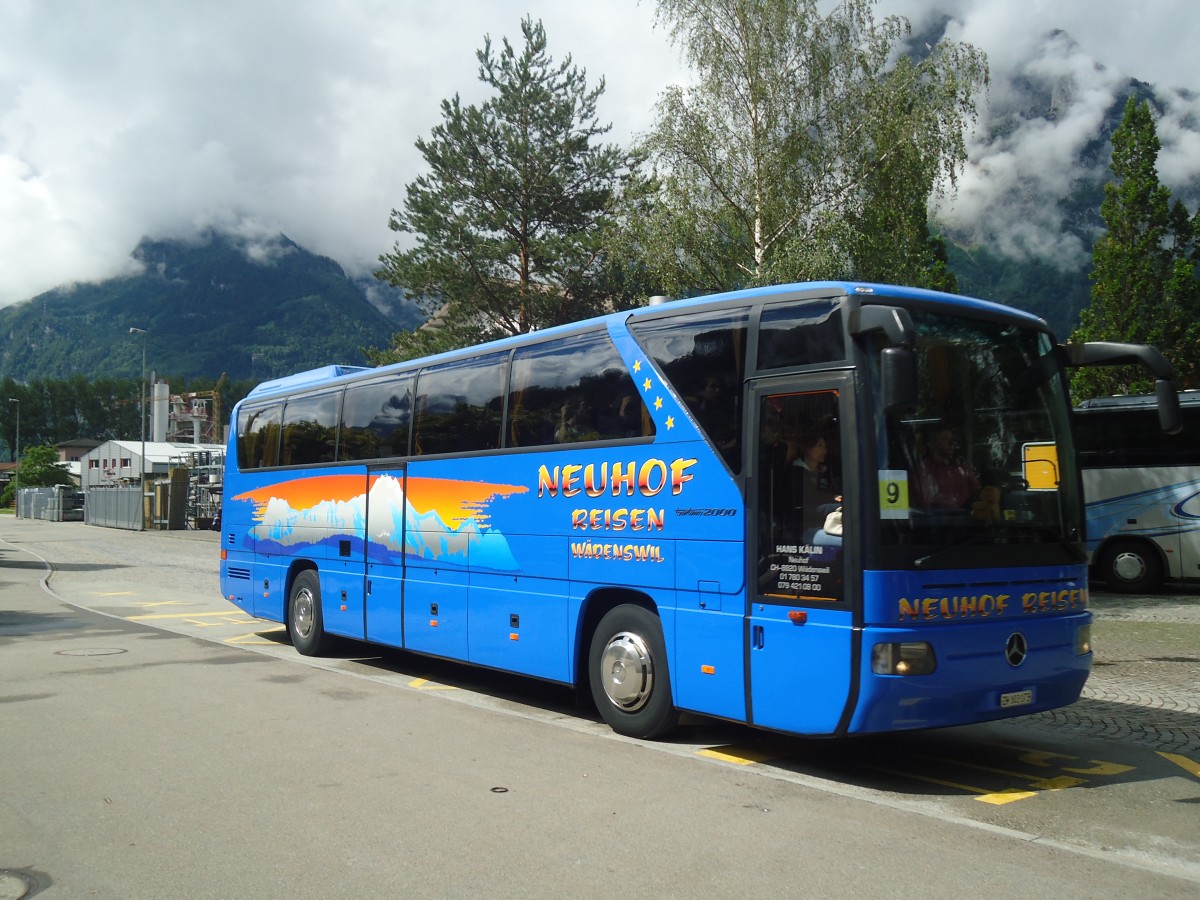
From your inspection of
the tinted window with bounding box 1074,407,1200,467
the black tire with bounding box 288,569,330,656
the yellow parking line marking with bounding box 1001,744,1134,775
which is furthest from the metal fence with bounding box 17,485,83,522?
the yellow parking line marking with bounding box 1001,744,1134,775

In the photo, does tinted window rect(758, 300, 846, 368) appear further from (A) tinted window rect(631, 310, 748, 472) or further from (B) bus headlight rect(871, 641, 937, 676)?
(B) bus headlight rect(871, 641, 937, 676)

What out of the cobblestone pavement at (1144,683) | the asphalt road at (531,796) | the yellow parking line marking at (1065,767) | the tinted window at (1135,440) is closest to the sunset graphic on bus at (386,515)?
the asphalt road at (531,796)

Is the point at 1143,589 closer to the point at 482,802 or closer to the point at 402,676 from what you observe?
the point at 402,676

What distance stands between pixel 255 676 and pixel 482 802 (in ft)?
17.8

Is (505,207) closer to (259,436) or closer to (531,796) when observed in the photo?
(259,436)

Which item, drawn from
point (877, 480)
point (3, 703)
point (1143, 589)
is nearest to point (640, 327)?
point (877, 480)

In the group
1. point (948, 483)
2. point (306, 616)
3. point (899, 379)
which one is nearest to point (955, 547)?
point (948, 483)

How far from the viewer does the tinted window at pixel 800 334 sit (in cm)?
669

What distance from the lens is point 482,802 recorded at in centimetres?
614

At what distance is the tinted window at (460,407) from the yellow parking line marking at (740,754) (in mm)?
3439

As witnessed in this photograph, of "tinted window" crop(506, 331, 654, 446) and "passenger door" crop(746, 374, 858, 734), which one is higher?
"tinted window" crop(506, 331, 654, 446)

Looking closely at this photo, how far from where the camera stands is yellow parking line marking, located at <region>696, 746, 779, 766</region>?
24.4ft

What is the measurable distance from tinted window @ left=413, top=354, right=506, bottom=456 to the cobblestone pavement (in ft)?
17.5

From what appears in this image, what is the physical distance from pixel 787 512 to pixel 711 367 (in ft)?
4.09
